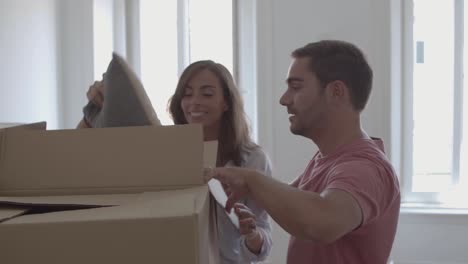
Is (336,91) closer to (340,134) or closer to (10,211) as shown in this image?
(340,134)

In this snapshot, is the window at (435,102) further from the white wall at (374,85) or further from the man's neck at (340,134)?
the man's neck at (340,134)

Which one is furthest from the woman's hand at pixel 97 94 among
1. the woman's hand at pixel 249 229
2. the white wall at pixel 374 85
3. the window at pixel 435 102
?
the window at pixel 435 102

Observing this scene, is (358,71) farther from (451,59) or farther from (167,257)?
(451,59)

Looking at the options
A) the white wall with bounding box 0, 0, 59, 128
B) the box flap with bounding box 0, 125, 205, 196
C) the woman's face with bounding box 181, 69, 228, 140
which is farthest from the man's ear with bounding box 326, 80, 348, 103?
the white wall with bounding box 0, 0, 59, 128

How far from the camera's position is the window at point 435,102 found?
296 centimetres

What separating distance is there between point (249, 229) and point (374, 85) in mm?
1710

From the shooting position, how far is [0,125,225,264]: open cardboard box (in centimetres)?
60

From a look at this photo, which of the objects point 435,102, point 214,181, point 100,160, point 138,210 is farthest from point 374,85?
point 138,210

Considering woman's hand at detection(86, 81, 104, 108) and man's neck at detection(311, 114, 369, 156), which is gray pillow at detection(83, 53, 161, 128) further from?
man's neck at detection(311, 114, 369, 156)

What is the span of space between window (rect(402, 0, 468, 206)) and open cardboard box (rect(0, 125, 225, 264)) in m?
2.29

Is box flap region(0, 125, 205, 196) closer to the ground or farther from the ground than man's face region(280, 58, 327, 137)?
closer to the ground

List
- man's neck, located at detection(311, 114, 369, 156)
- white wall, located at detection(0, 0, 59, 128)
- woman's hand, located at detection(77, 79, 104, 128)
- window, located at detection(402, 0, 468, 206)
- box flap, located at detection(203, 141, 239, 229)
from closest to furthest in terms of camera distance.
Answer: box flap, located at detection(203, 141, 239, 229) → man's neck, located at detection(311, 114, 369, 156) → woman's hand, located at detection(77, 79, 104, 128) → white wall, located at detection(0, 0, 59, 128) → window, located at detection(402, 0, 468, 206)

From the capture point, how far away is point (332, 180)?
101 centimetres

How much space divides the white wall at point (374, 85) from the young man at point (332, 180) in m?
1.50
